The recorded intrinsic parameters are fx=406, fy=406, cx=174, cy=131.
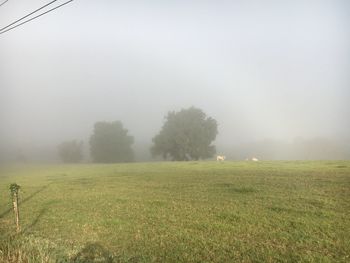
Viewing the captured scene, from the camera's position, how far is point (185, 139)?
413 feet

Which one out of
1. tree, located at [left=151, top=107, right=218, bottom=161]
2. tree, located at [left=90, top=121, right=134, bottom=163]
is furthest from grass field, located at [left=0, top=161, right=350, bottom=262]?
tree, located at [left=90, top=121, right=134, bottom=163]

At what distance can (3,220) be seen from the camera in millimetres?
27344

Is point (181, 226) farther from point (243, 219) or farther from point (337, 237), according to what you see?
point (337, 237)

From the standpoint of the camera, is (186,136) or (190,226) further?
(186,136)

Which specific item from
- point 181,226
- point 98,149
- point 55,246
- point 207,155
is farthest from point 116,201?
point 98,149

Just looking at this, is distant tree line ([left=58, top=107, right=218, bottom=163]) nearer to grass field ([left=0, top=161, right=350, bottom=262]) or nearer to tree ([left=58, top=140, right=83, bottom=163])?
tree ([left=58, top=140, right=83, bottom=163])

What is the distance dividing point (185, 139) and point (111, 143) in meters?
41.6

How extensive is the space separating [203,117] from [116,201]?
103m

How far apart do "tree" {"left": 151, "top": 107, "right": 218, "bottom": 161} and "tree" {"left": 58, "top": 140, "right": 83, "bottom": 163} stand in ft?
175

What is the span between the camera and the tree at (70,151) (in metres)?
169

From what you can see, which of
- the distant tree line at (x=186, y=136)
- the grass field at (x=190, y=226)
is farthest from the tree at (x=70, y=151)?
the grass field at (x=190, y=226)

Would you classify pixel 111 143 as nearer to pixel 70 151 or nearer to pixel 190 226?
pixel 70 151

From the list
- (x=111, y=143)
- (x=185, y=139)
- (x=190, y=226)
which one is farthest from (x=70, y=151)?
(x=190, y=226)

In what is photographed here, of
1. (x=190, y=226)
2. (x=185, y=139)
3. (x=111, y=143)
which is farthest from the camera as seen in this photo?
(x=111, y=143)
